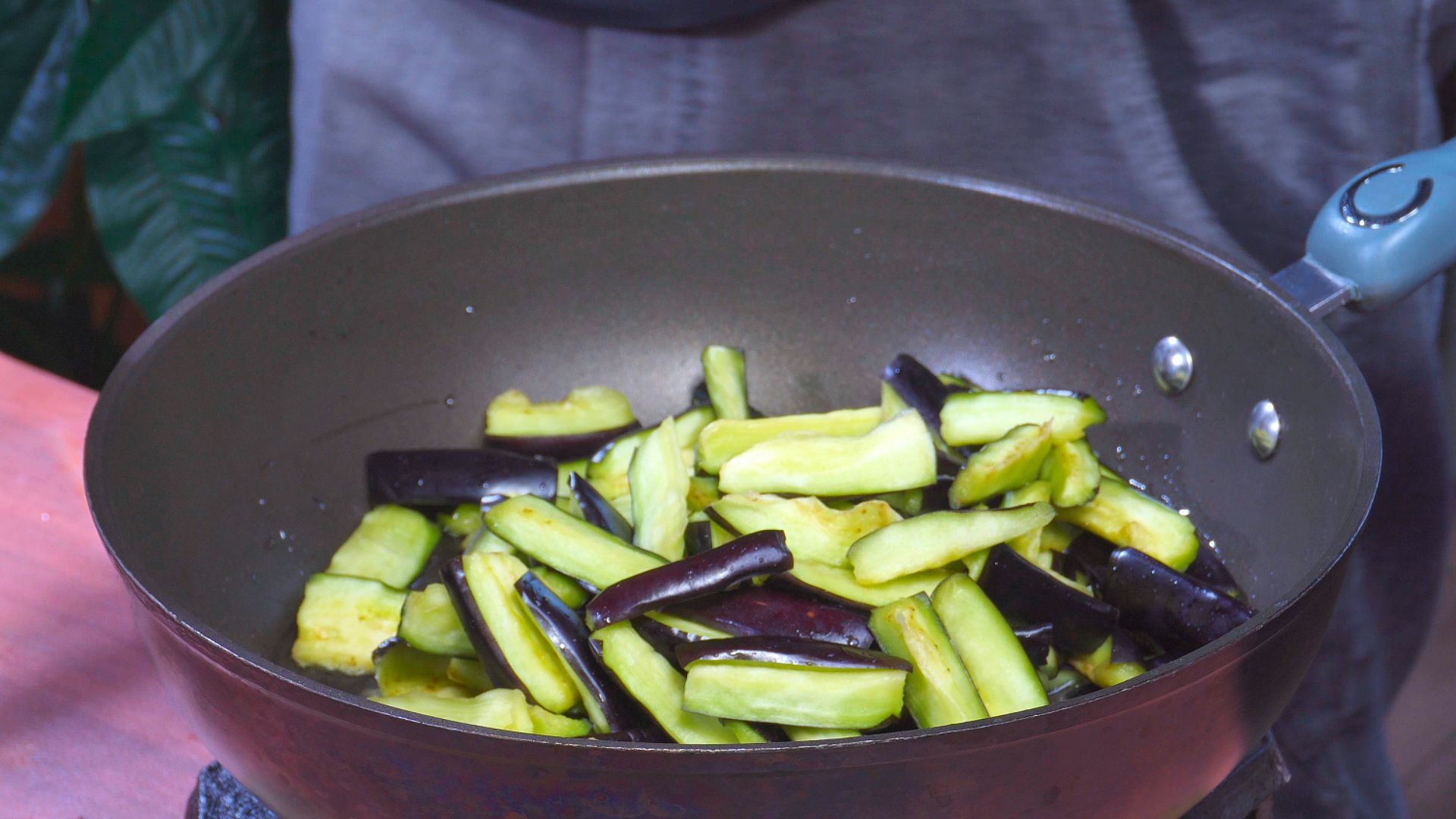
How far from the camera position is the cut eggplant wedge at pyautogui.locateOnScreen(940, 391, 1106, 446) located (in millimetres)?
990

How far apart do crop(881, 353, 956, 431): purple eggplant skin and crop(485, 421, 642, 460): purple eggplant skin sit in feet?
0.82

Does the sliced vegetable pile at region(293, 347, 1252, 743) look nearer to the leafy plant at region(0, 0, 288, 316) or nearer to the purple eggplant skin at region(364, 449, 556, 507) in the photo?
the purple eggplant skin at region(364, 449, 556, 507)

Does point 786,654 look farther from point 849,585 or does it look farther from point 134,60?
point 134,60

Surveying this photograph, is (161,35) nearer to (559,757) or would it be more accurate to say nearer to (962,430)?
(962,430)

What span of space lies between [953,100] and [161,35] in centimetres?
130

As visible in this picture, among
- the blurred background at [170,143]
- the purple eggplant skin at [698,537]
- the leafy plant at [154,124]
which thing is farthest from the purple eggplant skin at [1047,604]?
the leafy plant at [154,124]

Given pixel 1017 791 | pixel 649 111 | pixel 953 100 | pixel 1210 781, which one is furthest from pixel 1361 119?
pixel 1017 791

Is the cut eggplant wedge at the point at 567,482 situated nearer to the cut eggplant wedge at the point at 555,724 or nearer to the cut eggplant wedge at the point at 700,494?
the cut eggplant wedge at the point at 700,494

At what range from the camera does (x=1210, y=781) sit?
0.64 metres

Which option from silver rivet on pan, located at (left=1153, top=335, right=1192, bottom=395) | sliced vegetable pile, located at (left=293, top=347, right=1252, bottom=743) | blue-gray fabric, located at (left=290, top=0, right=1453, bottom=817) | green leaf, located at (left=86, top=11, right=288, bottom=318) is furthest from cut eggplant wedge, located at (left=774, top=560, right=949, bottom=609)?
green leaf, located at (left=86, top=11, right=288, bottom=318)

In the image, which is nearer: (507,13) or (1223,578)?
(1223,578)

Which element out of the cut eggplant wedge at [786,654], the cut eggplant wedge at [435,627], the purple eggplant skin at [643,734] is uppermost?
the cut eggplant wedge at [786,654]

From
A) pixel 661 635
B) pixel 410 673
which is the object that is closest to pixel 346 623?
pixel 410 673

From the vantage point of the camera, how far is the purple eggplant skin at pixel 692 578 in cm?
75
